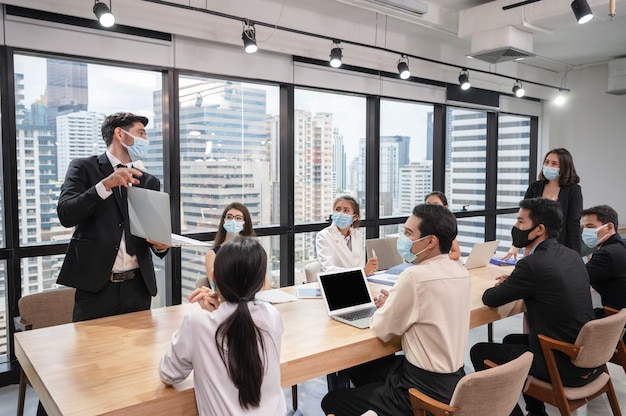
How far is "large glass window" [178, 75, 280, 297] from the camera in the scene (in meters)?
4.36

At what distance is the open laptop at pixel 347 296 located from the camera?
8.05 ft

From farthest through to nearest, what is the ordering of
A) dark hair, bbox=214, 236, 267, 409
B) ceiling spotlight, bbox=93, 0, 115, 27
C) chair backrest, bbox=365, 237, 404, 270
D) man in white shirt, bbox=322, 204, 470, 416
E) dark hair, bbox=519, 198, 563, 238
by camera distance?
chair backrest, bbox=365, 237, 404, 270 < ceiling spotlight, bbox=93, 0, 115, 27 < dark hair, bbox=519, 198, 563, 238 < man in white shirt, bbox=322, 204, 470, 416 < dark hair, bbox=214, 236, 267, 409

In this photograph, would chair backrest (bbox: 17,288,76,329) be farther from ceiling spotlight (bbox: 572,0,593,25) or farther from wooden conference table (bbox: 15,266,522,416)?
ceiling spotlight (bbox: 572,0,593,25)

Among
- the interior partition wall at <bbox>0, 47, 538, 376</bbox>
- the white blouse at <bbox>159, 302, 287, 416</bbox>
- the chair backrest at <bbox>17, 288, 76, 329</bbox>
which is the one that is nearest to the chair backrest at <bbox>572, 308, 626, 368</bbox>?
the white blouse at <bbox>159, 302, 287, 416</bbox>

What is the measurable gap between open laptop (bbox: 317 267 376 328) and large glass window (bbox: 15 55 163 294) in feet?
7.62

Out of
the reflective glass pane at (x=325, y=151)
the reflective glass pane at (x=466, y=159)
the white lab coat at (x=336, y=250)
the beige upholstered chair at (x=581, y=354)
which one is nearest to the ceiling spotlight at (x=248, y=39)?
the reflective glass pane at (x=325, y=151)

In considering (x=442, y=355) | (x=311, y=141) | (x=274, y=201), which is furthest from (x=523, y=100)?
(x=442, y=355)

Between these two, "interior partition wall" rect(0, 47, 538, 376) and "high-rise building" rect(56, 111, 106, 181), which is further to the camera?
"high-rise building" rect(56, 111, 106, 181)

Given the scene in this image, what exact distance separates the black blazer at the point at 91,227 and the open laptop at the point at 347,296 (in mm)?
932

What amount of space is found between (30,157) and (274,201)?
2223 mm

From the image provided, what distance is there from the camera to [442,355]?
1.96m

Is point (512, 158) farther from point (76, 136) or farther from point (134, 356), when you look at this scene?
point (134, 356)

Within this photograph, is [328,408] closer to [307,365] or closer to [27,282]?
[307,365]

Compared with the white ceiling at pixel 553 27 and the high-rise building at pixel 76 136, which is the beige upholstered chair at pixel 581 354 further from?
the high-rise building at pixel 76 136
